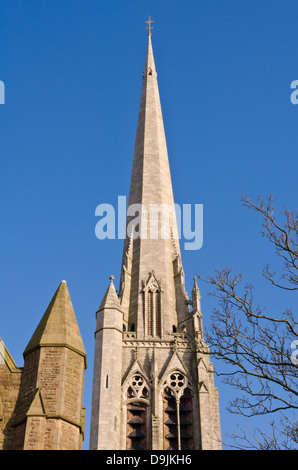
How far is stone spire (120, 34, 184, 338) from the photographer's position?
3706 cm

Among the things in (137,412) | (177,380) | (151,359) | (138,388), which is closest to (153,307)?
(151,359)

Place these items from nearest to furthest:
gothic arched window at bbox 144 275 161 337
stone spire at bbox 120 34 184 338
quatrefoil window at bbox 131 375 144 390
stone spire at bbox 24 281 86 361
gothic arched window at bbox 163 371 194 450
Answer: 1. stone spire at bbox 24 281 86 361
2. gothic arched window at bbox 163 371 194 450
3. quatrefoil window at bbox 131 375 144 390
4. gothic arched window at bbox 144 275 161 337
5. stone spire at bbox 120 34 184 338

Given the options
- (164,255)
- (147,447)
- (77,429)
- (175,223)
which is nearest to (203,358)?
(147,447)

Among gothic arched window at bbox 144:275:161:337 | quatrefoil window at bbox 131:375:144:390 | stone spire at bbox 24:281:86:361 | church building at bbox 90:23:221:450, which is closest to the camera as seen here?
stone spire at bbox 24:281:86:361

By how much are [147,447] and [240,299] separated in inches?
640

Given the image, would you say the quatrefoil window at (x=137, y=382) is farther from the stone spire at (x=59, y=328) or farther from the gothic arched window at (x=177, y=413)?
the stone spire at (x=59, y=328)

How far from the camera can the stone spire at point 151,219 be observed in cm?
3706

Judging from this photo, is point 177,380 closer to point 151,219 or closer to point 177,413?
point 177,413

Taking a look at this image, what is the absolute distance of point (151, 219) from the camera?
4084 centimetres

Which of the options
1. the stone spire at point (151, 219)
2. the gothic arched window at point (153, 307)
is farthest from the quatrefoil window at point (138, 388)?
the gothic arched window at point (153, 307)

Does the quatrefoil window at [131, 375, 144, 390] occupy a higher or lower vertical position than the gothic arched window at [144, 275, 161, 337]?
lower

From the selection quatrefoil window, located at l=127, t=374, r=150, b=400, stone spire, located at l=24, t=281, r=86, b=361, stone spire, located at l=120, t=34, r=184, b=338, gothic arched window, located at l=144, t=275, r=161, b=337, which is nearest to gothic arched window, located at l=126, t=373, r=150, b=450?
quatrefoil window, located at l=127, t=374, r=150, b=400

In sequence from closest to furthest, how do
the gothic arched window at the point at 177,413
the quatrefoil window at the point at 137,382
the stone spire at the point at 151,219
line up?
the gothic arched window at the point at 177,413 < the quatrefoil window at the point at 137,382 < the stone spire at the point at 151,219

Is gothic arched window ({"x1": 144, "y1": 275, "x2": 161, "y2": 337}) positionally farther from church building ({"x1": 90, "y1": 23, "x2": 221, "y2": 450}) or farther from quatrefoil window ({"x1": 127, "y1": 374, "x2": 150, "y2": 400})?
quatrefoil window ({"x1": 127, "y1": 374, "x2": 150, "y2": 400})
